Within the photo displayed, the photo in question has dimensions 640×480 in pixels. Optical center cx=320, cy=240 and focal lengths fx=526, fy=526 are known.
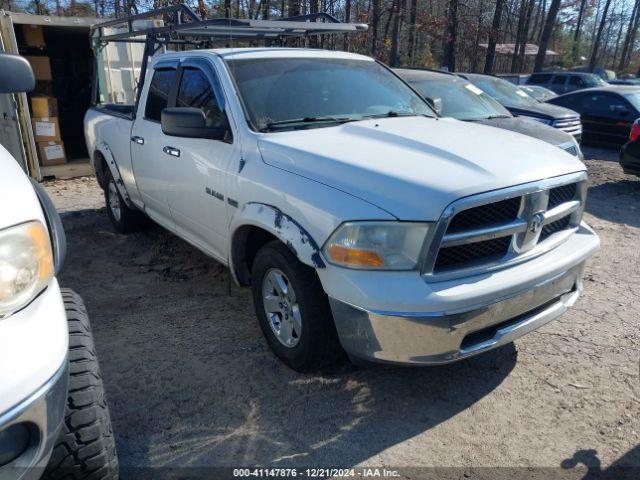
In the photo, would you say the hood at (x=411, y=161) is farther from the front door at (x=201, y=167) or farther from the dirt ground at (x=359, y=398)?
the dirt ground at (x=359, y=398)

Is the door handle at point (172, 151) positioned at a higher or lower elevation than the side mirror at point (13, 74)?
lower

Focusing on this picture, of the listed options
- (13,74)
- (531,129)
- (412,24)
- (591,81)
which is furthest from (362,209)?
(412,24)

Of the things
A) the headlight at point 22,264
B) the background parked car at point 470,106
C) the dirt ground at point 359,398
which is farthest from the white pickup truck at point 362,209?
the background parked car at point 470,106

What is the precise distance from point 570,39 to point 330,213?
56.1 metres

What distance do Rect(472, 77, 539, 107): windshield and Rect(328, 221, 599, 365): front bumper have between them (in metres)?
7.29

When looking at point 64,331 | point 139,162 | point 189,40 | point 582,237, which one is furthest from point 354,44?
point 64,331

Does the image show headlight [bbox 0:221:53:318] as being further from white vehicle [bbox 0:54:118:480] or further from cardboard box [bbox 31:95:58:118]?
cardboard box [bbox 31:95:58:118]

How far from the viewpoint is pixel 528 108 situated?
895 cm

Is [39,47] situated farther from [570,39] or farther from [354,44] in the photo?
[570,39]

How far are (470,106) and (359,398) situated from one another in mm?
5278

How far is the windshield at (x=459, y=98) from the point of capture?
6984 mm

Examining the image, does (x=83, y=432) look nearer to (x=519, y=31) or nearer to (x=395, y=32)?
(x=395, y=32)

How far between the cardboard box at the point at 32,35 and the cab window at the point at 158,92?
5.49 m

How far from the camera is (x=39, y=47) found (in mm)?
8875
